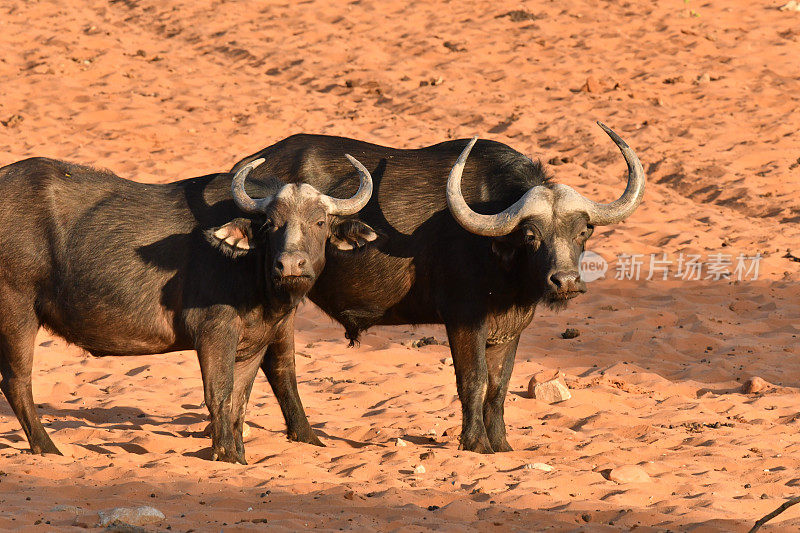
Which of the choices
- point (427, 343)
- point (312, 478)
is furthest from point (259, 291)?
point (427, 343)

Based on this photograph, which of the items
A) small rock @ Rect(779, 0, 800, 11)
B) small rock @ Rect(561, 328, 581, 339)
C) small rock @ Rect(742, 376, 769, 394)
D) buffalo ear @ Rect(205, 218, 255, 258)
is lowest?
small rock @ Rect(561, 328, 581, 339)

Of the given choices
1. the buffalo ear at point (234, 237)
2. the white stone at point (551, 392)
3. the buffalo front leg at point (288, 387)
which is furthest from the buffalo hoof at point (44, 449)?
the white stone at point (551, 392)

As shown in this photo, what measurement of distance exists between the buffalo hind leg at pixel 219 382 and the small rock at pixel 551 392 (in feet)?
10.9

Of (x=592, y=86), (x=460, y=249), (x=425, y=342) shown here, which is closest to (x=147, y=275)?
(x=460, y=249)

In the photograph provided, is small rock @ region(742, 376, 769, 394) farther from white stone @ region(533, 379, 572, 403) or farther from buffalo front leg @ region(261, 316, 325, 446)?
buffalo front leg @ region(261, 316, 325, 446)

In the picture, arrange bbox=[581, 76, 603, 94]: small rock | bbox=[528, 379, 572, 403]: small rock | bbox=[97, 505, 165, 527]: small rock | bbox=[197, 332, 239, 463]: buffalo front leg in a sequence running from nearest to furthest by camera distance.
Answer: bbox=[97, 505, 165, 527]: small rock
bbox=[197, 332, 239, 463]: buffalo front leg
bbox=[528, 379, 572, 403]: small rock
bbox=[581, 76, 603, 94]: small rock

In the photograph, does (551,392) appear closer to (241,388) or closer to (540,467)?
(540,467)

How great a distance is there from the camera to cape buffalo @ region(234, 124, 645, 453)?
26.4ft

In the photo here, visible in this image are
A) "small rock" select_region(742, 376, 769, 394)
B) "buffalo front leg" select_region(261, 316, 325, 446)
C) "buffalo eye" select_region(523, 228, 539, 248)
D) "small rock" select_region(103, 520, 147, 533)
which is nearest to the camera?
"small rock" select_region(103, 520, 147, 533)

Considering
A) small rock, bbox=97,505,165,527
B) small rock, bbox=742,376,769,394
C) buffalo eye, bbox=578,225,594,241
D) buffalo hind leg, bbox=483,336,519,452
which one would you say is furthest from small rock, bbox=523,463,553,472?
small rock, bbox=742,376,769,394

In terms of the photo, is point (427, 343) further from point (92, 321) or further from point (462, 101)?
point (462, 101)

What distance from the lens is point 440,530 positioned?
595 centimetres

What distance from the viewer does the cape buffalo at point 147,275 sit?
7.82 m

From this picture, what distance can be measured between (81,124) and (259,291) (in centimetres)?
1224
